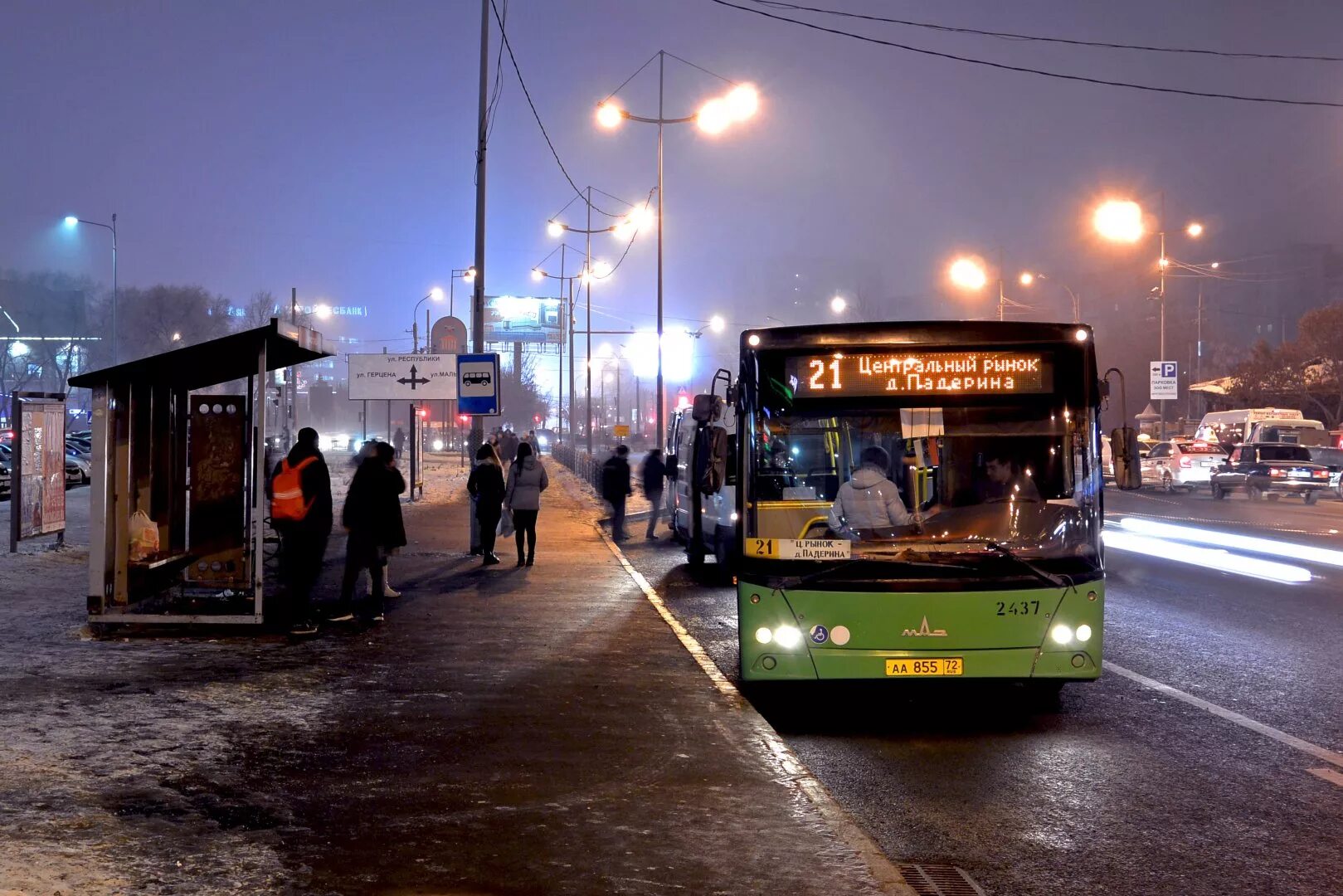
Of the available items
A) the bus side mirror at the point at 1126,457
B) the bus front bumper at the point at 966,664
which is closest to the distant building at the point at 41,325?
the bus front bumper at the point at 966,664

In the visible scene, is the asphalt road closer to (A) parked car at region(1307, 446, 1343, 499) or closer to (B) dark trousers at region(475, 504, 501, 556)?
(B) dark trousers at region(475, 504, 501, 556)

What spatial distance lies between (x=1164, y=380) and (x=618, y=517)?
3299 cm

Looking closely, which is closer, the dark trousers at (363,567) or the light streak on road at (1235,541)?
the dark trousers at (363,567)

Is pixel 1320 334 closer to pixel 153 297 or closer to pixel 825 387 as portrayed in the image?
pixel 825 387

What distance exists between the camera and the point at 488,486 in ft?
57.5

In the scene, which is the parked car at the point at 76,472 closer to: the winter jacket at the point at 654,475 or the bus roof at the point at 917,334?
the winter jacket at the point at 654,475

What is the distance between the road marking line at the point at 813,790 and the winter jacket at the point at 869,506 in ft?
4.49

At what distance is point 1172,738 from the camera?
784 centimetres

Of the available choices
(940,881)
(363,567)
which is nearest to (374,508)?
(363,567)

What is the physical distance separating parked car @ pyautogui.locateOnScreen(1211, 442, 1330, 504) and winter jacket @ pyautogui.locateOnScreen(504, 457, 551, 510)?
2564cm

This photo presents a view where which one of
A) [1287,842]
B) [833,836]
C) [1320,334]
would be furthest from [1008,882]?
[1320,334]

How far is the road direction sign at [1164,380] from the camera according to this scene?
49.0 meters

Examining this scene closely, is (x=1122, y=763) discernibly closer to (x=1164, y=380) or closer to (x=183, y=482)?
(x=183, y=482)

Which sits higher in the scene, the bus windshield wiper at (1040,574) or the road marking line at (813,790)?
the bus windshield wiper at (1040,574)
